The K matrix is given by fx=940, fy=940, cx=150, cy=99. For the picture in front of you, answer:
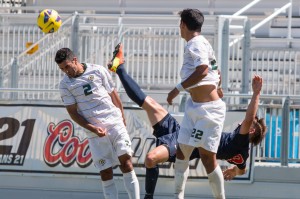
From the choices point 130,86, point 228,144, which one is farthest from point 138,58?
point 228,144

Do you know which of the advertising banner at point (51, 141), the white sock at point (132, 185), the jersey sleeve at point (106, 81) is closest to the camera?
the white sock at point (132, 185)

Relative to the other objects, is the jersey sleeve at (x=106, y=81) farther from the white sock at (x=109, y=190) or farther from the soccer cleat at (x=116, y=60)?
the white sock at (x=109, y=190)

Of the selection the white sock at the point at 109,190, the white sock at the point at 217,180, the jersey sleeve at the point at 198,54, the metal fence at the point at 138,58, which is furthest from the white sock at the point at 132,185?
the metal fence at the point at 138,58

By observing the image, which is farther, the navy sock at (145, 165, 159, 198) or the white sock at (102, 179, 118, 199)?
the navy sock at (145, 165, 159, 198)

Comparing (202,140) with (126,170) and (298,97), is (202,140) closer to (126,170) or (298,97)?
(126,170)

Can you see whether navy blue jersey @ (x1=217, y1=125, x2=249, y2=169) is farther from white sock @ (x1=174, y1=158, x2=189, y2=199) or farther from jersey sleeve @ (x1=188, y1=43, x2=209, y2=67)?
jersey sleeve @ (x1=188, y1=43, x2=209, y2=67)

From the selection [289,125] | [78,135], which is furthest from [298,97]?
[78,135]

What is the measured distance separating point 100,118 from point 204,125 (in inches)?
55.1

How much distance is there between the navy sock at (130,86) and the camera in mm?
11047

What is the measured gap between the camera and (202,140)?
9.55 metres

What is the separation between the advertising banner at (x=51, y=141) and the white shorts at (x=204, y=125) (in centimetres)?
305

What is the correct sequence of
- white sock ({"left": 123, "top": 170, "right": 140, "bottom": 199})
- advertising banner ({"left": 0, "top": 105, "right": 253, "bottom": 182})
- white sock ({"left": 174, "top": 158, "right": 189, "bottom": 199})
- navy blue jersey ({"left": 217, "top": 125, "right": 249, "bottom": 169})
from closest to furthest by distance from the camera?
white sock ({"left": 174, "top": 158, "right": 189, "bottom": 199}) → white sock ({"left": 123, "top": 170, "right": 140, "bottom": 199}) → navy blue jersey ({"left": 217, "top": 125, "right": 249, "bottom": 169}) → advertising banner ({"left": 0, "top": 105, "right": 253, "bottom": 182})

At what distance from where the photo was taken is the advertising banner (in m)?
12.8

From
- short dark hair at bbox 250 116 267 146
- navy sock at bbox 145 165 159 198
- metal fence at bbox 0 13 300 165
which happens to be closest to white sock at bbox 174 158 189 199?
short dark hair at bbox 250 116 267 146
